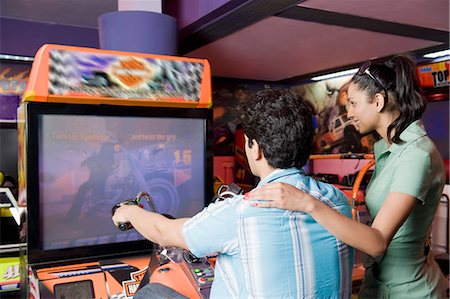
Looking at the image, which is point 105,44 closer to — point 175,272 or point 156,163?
point 156,163

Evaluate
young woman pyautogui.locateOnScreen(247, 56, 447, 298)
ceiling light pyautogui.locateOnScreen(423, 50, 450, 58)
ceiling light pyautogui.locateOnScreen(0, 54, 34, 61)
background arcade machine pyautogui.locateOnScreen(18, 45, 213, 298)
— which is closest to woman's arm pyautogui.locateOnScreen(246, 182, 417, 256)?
young woman pyautogui.locateOnScreen(247, 56, 447, 298)

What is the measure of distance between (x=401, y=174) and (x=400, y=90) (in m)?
0.32

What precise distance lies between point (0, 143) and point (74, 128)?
285 cm

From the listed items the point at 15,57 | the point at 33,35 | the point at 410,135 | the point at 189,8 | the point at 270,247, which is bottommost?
the point at 270,247

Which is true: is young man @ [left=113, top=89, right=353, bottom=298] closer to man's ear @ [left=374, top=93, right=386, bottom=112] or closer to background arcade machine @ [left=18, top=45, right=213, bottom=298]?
man's ear @ [left=374, top=93, right=386, bottom=112]

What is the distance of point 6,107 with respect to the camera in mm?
4363

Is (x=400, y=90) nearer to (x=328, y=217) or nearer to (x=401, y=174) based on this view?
(x=401, y=174)

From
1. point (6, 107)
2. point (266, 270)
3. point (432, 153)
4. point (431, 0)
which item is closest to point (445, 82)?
point (431, 0)

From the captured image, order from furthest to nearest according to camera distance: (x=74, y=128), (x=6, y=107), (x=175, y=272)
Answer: (x=6, y=107) < (x=74, y=128) < (x=175, y=272)

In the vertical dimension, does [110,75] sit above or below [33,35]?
below

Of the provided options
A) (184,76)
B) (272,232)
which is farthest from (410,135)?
(184,76)

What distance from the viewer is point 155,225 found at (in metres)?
1.33

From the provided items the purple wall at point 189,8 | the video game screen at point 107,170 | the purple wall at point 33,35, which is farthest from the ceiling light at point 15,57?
the video game screen at point 107,170

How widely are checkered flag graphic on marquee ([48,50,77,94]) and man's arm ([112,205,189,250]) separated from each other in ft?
2.44
